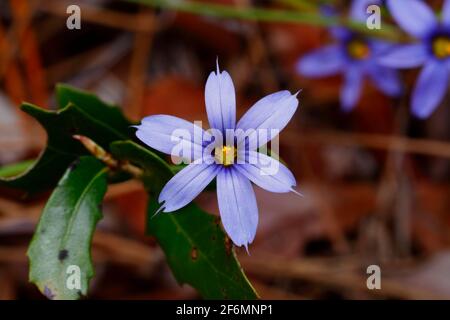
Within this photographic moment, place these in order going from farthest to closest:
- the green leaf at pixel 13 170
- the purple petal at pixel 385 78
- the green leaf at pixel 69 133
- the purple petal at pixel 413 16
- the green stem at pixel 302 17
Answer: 1. the purple petal at pixel 385 78
2. the green stem at pixel 302 17
3. the purple petal at pixel 413 16
4. the green leaf at pixel 13 170
5. the green leaf at pixel 69 133

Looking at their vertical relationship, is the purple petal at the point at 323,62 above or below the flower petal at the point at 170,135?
above

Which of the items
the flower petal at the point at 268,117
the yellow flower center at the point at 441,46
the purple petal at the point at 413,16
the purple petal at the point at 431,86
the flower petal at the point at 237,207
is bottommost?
the flower petal at the point at 237,207

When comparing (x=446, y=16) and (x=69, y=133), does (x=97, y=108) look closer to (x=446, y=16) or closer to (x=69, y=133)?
(x=69, y=133)

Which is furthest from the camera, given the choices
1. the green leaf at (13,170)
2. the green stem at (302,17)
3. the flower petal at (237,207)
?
the green stem at (302,17)

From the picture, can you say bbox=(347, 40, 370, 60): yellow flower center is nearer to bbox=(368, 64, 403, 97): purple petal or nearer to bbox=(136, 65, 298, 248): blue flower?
bbox=(368, 64, 403, 97): purple petal

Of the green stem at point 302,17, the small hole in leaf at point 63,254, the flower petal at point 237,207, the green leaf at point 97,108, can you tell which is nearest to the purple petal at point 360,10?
the green stem at point 302,17

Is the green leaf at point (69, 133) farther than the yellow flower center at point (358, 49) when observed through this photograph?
No

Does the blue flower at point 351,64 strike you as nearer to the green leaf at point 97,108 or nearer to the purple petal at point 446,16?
the purple petal at point 446,16

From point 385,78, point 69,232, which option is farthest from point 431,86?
point 69,232
